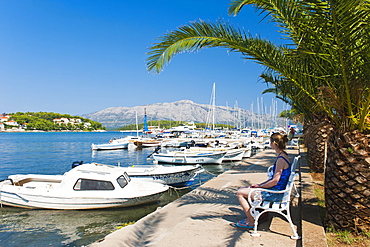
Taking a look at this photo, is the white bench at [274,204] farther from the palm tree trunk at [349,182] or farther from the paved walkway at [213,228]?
the palm tree trunk at [349,182]

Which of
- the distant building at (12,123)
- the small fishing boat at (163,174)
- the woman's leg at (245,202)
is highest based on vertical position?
the distant building at (12,123)

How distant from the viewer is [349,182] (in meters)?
4.43

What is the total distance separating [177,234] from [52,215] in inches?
315

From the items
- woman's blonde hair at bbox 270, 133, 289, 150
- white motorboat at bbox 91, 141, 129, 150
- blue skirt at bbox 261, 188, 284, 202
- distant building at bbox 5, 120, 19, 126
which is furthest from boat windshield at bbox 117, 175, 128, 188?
distant building at bbox 5, 120, 19, 126

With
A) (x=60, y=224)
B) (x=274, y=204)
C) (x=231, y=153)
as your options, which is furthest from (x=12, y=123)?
(x=274, y=204)

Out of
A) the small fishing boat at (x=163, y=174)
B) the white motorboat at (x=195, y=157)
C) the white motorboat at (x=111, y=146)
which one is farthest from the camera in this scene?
the white motorboat at (x=111, y=146)

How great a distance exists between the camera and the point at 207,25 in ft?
20.2

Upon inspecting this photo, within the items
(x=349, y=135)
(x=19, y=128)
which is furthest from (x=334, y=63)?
(x=19, y=128)

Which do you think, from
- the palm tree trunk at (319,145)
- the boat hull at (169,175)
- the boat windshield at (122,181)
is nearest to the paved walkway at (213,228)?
the palm tree trunk at (319,145)

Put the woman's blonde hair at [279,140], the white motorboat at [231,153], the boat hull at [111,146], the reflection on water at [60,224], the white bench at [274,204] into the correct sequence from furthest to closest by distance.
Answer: the boat hull at [111,146] → the white motorboat at [231,153] → the reflection on water at [60,224] → the woman's blonde hair at [279,140] → the white bench at [274,204]

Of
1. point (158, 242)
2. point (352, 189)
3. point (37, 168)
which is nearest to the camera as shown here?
point (352, 189)

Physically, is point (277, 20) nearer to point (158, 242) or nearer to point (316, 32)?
point (316, 32)

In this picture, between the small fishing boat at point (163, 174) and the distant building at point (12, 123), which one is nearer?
the small fishing boat at point (163, 174)

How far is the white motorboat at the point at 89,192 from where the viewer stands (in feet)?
37.6
